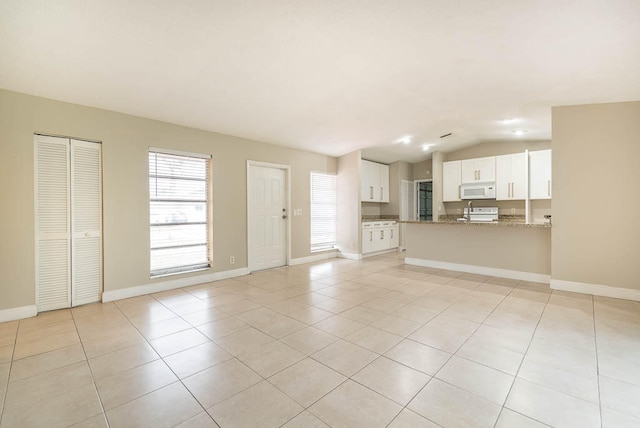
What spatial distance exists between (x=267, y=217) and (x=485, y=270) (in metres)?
4.22

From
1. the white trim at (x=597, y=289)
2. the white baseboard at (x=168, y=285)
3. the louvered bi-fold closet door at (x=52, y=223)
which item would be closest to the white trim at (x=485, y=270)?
the white trim at (x=597, y=289)

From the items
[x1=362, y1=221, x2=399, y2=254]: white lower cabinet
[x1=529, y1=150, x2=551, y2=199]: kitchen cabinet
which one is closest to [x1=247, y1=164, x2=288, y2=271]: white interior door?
[x1=362, y1=221, x2=399, y2=254]: white lower cabinet

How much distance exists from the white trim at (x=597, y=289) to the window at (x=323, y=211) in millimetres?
4325

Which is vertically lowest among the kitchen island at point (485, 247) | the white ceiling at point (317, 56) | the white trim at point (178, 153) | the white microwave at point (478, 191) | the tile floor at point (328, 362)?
the tile floor at point (328, 362)

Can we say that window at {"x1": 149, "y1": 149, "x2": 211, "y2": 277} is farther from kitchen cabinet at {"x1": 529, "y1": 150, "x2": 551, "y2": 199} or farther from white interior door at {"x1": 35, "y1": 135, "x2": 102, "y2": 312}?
kitchen cabinet at {"x1": 529, "y1": 150, "x2": 551, "y2": 199}

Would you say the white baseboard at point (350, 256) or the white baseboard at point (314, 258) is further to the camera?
the white baseboard at point (350, 256)

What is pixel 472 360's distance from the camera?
224cm

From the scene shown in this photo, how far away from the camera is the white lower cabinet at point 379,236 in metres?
6.94

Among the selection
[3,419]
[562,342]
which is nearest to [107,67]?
[3,419]

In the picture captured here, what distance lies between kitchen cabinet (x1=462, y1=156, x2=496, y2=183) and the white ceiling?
2482 mm

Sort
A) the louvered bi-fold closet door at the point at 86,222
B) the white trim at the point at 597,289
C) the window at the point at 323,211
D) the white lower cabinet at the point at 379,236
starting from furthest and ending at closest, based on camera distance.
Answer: the white lower cabinet at the point at 379,236 → the window at the point at 323,211 → the white trim at the point at 597,289 → the louvered bi-fold closet door at the point at 86,222

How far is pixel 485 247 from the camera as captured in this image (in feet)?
16.7

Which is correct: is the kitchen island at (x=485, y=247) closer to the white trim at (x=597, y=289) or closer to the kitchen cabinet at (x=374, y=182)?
the white trim at (x=597, y=289)

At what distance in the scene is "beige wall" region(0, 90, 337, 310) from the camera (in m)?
3.12
